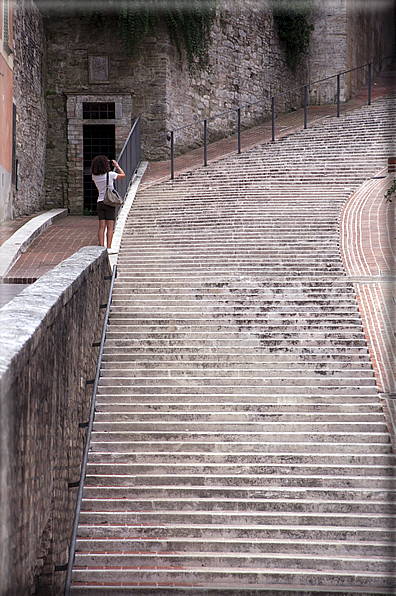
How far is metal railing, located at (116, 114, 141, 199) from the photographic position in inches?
449

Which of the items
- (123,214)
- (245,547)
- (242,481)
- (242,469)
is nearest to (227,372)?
(242,469)

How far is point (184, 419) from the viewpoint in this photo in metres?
5.72

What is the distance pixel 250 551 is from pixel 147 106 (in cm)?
1277

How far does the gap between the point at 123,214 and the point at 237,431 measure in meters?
5.91

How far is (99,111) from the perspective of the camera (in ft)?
49.9

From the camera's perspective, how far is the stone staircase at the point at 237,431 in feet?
14.5

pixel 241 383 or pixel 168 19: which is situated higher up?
pixel 168 19

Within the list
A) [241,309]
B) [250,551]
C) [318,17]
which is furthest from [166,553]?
[318,17]

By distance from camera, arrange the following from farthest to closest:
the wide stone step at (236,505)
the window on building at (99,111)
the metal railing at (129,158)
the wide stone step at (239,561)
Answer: the window on building at (99,111) → the metal railing at (129,158) → the wide stone step at (236,505) → the wide stone step at (239,561)

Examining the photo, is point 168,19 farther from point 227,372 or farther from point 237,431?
point 237,431

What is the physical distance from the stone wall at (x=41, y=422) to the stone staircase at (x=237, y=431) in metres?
0.59

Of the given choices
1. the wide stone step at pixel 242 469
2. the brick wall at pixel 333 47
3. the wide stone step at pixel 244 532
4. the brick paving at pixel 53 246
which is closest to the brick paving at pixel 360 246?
the brick paving at pixel 53 246

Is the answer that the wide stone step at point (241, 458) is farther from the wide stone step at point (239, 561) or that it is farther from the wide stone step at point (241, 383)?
the wide stone step at point (239, 561)

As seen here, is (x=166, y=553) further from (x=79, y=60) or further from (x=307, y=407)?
(x=79, y=60)
